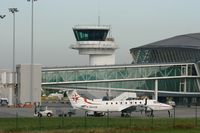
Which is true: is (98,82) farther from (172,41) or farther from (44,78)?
(172,41)

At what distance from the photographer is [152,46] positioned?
16200 centimetres

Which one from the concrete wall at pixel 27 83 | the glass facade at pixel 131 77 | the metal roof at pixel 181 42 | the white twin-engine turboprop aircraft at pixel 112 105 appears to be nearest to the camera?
the white twin-engine turboprop aircraft at pixel 112 105

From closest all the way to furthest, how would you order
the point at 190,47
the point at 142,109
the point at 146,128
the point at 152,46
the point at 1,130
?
1. the point at 1,130
2. the point at 146,128
3. the point at 142,109
4. the point at 190,47
5. the point at 152,46

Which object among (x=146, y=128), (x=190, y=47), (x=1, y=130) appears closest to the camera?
(x=1, y=130)

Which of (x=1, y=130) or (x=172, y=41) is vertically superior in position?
(x=172, y=41)

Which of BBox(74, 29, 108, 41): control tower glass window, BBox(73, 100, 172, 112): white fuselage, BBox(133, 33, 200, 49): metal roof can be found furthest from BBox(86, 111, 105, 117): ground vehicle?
BBox(74, 29, 108, 41): control tower glass window

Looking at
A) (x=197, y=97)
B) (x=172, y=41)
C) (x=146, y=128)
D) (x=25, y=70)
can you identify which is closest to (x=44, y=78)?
(x=25, y=70)

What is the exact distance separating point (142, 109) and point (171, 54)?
64.4 metres

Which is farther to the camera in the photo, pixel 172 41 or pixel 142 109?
pixel 172 41

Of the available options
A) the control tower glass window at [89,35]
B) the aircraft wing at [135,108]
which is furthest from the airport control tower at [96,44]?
the aircraft wing at [135,108]

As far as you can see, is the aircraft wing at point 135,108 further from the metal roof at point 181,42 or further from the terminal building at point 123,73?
the metal roof at point 181,42

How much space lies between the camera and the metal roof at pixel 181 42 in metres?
152

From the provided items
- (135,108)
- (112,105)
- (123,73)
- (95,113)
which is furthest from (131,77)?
(95,113)

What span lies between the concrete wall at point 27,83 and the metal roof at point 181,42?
48946mm
